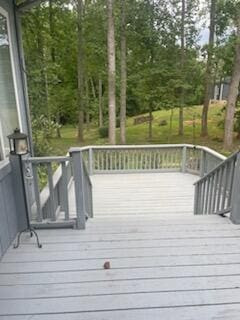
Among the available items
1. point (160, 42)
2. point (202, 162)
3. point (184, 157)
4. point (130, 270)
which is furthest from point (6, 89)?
point (160, 42)

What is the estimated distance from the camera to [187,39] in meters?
11.5

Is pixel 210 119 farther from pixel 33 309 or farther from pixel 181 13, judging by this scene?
pixel 33 309

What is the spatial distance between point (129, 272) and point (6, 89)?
2.47 m

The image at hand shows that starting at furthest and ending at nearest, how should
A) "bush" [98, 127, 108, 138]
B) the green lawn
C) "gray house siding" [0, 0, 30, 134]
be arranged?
"bush" [98, 127, 108, 138] → the green lawn → "gray house siding" [0, 0, 30, 134]

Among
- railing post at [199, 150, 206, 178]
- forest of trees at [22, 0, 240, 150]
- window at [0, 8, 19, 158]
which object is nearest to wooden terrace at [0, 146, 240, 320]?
window at [0, 8, 19, 158]

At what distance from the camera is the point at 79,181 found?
275 centimetres

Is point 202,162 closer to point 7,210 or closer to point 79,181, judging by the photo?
point 79,181

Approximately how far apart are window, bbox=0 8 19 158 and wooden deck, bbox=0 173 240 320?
1187 millimetres

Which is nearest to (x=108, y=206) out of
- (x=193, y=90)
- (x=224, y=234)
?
(x=224, y=234)

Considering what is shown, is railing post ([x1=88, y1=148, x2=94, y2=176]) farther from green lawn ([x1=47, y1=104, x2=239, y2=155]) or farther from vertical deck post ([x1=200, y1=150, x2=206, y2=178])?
green lawn ([x1=47, y1=104, x2=239, y2=155])

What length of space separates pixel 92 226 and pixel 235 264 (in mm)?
1399

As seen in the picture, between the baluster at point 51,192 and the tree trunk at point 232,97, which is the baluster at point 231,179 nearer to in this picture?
the baluster at point 51,192

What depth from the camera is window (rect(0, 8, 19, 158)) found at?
3094mm

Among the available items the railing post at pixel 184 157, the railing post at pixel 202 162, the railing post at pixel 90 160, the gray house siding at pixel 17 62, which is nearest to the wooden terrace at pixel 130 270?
the gray house siding at pixel 17 62
